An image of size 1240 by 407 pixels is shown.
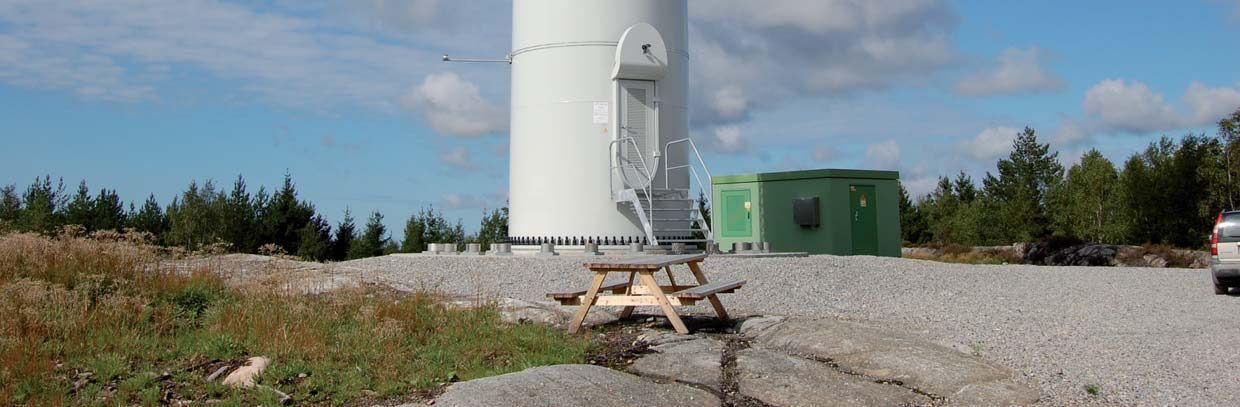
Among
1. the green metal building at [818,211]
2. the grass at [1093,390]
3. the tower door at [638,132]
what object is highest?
the tower door at [638,132]

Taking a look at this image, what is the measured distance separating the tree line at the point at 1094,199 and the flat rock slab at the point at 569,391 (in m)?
28.4

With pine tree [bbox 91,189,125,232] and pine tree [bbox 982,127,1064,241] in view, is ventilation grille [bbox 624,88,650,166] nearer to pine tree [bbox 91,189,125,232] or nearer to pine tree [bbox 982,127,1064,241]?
pine tree [bbox 91,189,125,232]

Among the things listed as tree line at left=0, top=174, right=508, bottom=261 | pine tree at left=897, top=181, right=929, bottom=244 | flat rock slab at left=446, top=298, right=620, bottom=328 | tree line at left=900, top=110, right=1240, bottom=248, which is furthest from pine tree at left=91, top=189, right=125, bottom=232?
pine tree at left=897, top=181, right=929, bottom=244

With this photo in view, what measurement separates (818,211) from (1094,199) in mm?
31681

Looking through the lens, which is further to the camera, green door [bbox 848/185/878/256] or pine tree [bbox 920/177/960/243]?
pine tree [bbox 920/177/960/243]

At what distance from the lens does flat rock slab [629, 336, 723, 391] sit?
6.78m

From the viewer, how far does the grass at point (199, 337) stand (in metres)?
6.28

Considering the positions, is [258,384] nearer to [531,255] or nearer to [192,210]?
[531,255]

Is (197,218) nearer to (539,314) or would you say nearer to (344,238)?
(344,238)

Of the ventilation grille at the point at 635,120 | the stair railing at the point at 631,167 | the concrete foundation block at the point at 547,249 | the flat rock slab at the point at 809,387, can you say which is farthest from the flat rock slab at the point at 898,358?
the ventilation grille at the point at 635,120

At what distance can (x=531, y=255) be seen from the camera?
17.7m

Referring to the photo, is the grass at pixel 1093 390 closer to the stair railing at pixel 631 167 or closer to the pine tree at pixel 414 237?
the stair railing at pixel 631 167

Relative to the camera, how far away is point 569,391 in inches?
235

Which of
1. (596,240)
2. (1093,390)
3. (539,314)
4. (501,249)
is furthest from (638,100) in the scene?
(1093,390)
